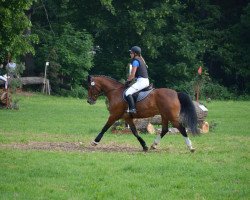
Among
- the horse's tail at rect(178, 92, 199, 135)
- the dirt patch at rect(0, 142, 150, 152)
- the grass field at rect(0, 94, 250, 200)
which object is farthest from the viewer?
the horse's tail at rect(178, 92, 199, 135)

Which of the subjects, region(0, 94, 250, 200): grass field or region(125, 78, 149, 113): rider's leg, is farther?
region(125, 78, 149, 113): rider's leg

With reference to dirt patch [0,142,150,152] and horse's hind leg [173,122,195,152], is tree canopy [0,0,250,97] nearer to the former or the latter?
dirt patch [0,142,150,152]

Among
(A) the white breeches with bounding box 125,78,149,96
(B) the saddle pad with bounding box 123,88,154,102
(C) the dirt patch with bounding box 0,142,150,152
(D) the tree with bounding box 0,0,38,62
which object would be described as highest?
(D) the tree with bounding box 0,0,38,62

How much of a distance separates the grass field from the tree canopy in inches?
758

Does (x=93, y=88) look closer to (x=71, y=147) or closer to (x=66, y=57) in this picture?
(x=71, y=147)

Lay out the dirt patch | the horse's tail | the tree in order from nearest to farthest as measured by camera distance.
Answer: the dirt patch → the horse's tail → the tree

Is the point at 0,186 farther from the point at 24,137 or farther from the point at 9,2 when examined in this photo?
the point at 9,2

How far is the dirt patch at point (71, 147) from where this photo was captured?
1745 centimetres

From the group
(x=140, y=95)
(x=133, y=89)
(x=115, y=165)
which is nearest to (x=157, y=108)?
(x=140, y=95)

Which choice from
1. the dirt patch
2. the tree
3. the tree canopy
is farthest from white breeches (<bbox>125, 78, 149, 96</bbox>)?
the tree canopy

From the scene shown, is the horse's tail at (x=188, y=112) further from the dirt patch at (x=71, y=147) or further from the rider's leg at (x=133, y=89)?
the dirt patch at (x=71, y=147)

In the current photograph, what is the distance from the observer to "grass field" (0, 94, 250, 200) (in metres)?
11.7

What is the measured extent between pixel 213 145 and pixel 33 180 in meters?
7.72

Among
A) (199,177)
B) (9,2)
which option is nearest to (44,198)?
(199,177)
